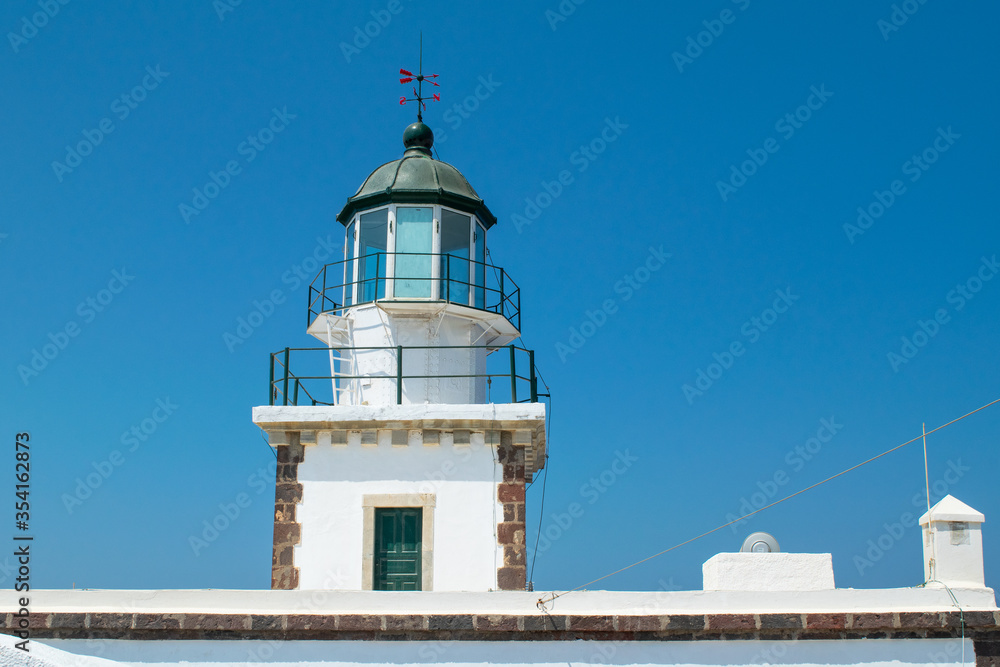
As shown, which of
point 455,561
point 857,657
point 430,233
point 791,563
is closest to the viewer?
point 857,657

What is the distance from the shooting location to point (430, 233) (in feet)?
45.2

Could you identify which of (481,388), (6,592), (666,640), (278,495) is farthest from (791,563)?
(6,592)

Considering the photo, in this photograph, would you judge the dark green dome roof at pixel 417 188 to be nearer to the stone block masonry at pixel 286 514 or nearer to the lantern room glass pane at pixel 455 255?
the lantern room glass pane at pixel 455 255

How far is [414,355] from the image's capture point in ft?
43.9

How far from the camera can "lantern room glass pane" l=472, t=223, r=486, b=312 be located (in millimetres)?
14023

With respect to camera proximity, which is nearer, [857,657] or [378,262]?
[857,657]

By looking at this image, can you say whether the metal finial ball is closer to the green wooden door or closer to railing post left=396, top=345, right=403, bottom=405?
railing post left=396, top=345, right=403, bottom=405

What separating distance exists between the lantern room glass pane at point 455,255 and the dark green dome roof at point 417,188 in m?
0.20

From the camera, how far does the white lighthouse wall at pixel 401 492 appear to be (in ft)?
38.3

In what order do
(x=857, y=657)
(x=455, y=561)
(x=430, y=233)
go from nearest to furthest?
(x=857, y=657) → (x=455, y=561) → (x=430, y=233)

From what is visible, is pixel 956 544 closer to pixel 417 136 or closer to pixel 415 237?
pixel 415 237

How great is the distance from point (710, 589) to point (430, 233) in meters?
6.49

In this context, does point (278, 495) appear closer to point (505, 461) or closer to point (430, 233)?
point (505, 461)

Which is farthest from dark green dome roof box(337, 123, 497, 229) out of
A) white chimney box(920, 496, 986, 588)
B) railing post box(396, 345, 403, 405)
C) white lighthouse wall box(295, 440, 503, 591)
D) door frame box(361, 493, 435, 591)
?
white chimney box(920, 496, 986, 588)
